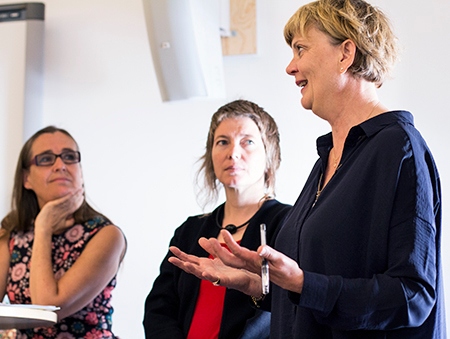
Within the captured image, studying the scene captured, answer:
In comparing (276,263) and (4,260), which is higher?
Answer: (276,263)

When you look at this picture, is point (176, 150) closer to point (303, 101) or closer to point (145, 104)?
point (145, 104)

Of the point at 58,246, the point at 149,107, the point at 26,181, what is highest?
the point at 149,107

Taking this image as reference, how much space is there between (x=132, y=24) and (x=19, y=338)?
5.86 feet

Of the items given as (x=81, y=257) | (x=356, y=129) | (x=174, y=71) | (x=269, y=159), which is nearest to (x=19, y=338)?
(x=81, y=257)

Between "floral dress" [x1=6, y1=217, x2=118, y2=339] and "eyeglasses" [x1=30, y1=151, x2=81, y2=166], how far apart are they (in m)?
0.27

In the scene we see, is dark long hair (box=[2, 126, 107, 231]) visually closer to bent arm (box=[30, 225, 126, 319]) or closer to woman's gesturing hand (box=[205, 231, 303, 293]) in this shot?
bent arm (box=[30, 225, 126, 319])

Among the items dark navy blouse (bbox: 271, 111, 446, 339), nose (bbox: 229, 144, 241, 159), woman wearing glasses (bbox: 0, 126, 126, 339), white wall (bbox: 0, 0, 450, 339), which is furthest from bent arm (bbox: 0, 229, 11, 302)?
dark navy blouse (bbox: 271, 111, 446, 339)

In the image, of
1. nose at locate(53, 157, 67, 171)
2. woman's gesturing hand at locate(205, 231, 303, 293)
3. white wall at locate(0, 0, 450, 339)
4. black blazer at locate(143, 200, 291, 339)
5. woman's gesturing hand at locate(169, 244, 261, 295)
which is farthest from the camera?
white wall at locate(0, 0, 450, 339)

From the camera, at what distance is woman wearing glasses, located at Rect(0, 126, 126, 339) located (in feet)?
8.64

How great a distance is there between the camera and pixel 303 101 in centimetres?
164

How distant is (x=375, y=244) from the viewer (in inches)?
Answer: 54.8

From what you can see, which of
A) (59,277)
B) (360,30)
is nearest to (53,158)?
(59,277)

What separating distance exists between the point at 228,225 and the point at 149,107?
1.46 meters

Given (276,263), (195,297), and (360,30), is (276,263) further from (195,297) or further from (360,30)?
(195,297)
